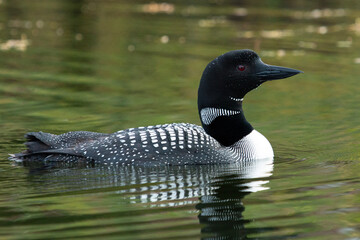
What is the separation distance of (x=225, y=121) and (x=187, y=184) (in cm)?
103

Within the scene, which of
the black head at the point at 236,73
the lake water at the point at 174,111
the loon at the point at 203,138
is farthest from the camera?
the black head at the point at 236,73

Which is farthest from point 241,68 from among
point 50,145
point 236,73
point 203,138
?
point 50,145

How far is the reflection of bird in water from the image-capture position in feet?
15.4

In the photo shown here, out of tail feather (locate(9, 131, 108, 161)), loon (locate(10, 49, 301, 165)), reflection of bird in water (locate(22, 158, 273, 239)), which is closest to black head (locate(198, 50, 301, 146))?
loon (locate(10, 49, 301, 165))

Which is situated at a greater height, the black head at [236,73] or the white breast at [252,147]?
the black head at [236,73]

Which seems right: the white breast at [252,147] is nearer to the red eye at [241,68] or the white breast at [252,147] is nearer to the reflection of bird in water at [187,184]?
the reflection of bird in water at [187,184]

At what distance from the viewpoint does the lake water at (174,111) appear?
4613mm

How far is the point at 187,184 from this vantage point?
5.62 m

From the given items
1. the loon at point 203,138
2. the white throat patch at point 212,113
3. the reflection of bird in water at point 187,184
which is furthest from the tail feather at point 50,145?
the white throat patch at point 212,113

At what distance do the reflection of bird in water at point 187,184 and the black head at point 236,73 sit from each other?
0.65 meters

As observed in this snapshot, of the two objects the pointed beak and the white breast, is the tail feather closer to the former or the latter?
the white breast

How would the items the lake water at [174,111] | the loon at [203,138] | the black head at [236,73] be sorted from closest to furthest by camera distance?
the lake water at [174,111] → the loon at [203,138] → the black head at [236,73]

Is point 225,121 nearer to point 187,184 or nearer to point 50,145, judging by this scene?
point 187,184

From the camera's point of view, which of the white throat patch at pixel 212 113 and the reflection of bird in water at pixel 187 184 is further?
the white throat patch at pixel 212 113
